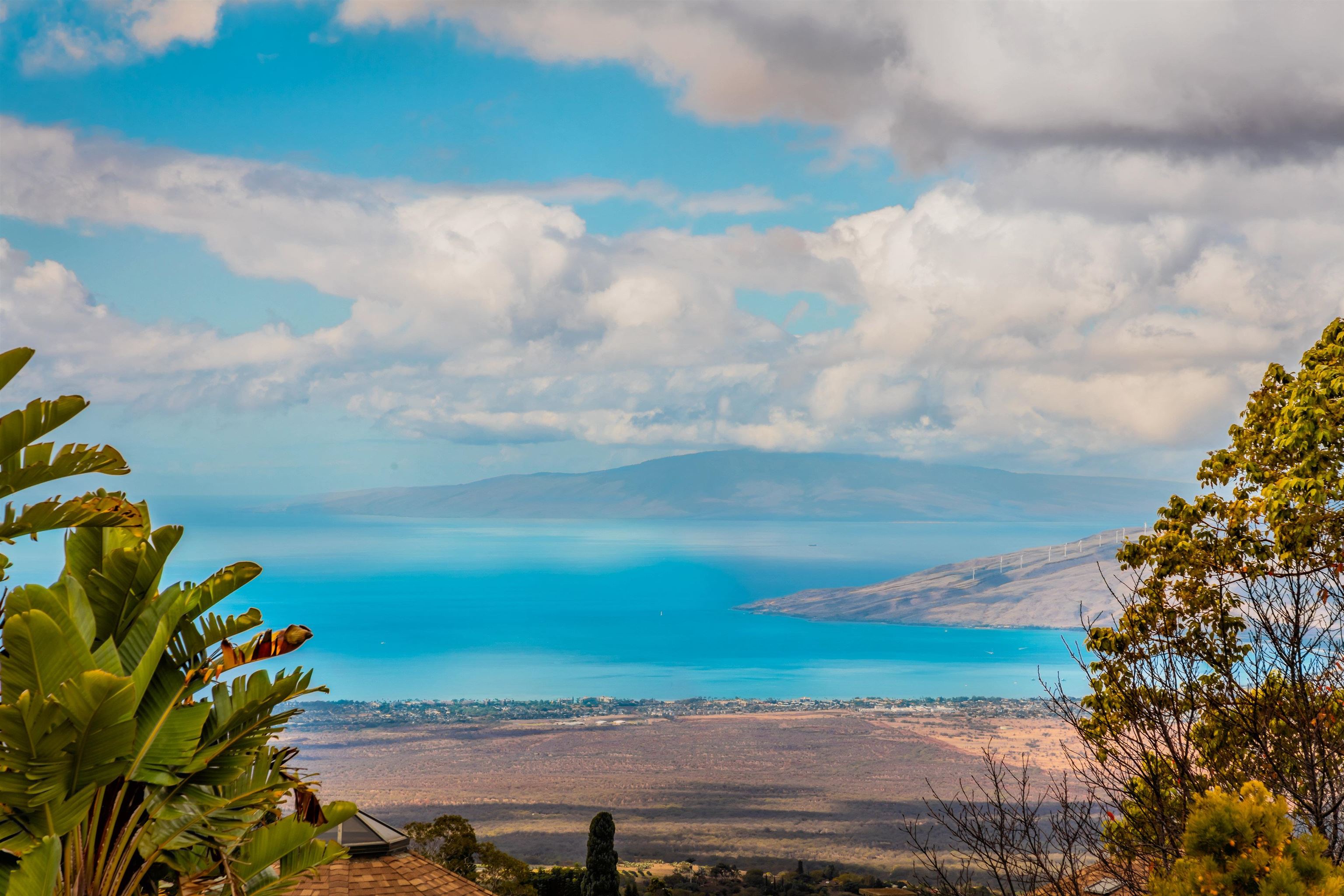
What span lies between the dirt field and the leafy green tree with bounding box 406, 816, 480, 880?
38617 mm

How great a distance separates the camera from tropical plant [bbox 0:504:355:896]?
4.78 m

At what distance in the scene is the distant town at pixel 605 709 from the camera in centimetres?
13288

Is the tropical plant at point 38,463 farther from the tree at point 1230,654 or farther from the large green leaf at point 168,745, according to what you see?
the tree at point 1230,654

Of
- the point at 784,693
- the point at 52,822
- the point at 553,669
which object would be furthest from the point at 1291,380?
the point at 553,669

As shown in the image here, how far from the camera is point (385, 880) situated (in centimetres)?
1216

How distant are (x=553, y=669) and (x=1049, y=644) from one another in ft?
295

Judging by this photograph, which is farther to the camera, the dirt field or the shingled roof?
the dirt field

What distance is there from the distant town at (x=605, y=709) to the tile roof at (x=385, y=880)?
123962 millimetres

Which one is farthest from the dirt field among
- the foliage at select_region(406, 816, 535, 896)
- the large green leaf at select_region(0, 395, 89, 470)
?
the large green leaf at select_region(0, 395, 89, 470)

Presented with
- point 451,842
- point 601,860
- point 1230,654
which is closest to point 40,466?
point 1230,654

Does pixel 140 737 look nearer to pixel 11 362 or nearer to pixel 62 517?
pixel 62 517

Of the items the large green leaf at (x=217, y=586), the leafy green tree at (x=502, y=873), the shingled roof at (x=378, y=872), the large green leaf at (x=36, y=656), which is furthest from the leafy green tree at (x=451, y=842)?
the large green leaf at (x=36, y=656)

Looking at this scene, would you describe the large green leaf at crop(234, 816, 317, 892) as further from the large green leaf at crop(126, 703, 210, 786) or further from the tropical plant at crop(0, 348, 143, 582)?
the tropical plant at crop(0, 348, 143, 582)

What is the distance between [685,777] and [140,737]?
344 ft
